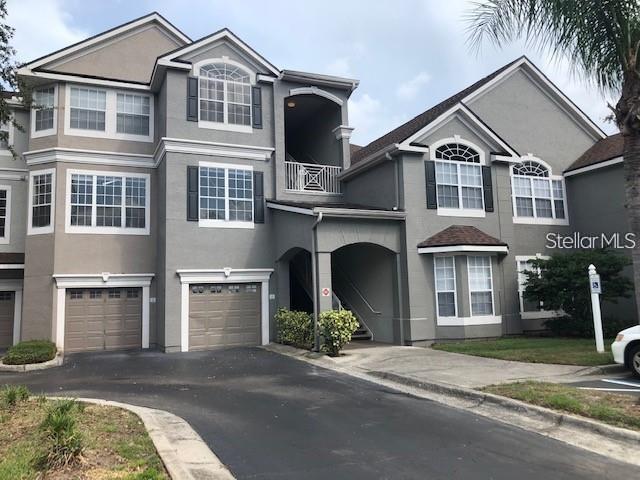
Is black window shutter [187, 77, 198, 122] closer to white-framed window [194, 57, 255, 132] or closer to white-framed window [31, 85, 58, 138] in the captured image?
white-framed window [194, 57, 255, 132]

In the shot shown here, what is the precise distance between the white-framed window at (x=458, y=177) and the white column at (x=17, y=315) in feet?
50.0

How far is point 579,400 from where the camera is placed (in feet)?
27.3

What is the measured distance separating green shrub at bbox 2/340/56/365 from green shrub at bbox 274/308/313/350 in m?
6.93

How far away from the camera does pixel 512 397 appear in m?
8.79

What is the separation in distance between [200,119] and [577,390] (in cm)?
1430

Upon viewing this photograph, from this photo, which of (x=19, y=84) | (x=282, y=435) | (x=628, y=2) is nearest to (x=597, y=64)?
(x=628, y=2)

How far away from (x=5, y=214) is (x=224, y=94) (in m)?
8.99

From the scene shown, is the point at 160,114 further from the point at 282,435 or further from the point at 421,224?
the point at 282,435

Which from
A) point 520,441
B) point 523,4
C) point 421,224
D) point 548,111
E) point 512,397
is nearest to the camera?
point 520,441

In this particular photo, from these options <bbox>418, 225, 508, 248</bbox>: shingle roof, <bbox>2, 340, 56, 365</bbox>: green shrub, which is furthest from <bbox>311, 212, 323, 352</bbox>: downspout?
<bbox>2, 340, 56, 365</bbox>: green shrub

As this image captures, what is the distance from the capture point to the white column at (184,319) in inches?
679

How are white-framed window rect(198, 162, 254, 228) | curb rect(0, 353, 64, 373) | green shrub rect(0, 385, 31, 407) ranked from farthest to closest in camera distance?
white-framed window rect(198, 162, 254, 228) < curb rect(0, 353, 64, 373) < green shrub rect(0, 385, 31, 407)

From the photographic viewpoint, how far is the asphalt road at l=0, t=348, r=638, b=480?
19.3 feet

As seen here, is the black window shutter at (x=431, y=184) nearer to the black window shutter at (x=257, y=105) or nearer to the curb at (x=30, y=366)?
the black window shutter at (x=257, y=105)
